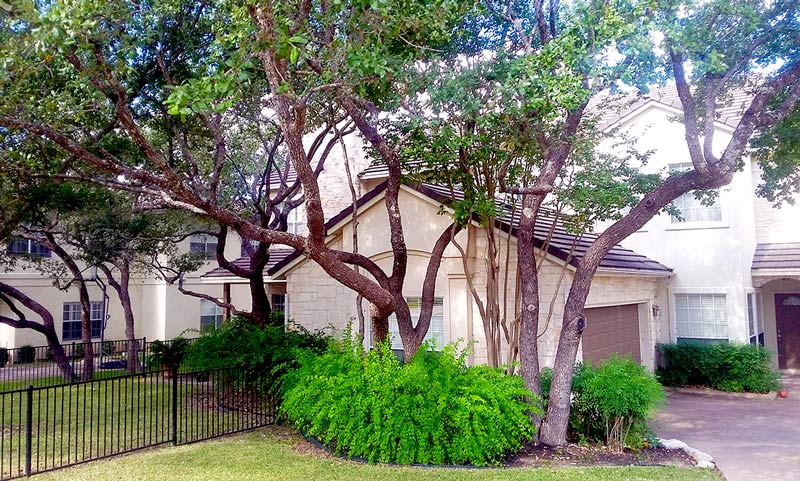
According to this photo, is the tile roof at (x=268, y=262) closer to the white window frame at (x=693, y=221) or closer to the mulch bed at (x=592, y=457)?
the white window frame at (x=693, y=221)

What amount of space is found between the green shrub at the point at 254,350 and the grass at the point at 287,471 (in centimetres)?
229

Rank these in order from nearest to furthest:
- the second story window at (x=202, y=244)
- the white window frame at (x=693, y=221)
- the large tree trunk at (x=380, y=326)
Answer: the large tree trunk at (x=380, y=326) < the white window frame at (x=693, y=221) < the second story window at (x=202, y=244)

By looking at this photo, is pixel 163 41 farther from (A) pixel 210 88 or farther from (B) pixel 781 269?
(B) pixel 781 269

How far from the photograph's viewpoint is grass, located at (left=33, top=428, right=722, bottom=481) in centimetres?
758

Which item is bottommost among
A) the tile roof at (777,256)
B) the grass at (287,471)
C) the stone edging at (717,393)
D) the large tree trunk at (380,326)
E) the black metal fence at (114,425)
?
the stone edging at (717,393)

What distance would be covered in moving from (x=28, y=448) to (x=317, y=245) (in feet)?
15.3

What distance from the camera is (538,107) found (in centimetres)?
788

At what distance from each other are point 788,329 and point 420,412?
1501 cm

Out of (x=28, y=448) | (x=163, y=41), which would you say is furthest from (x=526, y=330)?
(x=163, y=41)

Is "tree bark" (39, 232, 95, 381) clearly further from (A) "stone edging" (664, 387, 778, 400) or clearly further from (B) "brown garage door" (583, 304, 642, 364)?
(A) "stone edging" (664, 387, 778, 400)

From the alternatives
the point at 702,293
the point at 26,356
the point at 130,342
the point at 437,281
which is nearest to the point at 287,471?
the point at 437,281

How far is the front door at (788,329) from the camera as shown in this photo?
1783cm

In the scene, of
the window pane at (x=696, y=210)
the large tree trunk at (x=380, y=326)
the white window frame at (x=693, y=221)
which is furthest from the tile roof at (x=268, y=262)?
the window pane at (x=696, y=210)

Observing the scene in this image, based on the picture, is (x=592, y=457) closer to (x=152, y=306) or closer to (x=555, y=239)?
(x=555, y=239)
